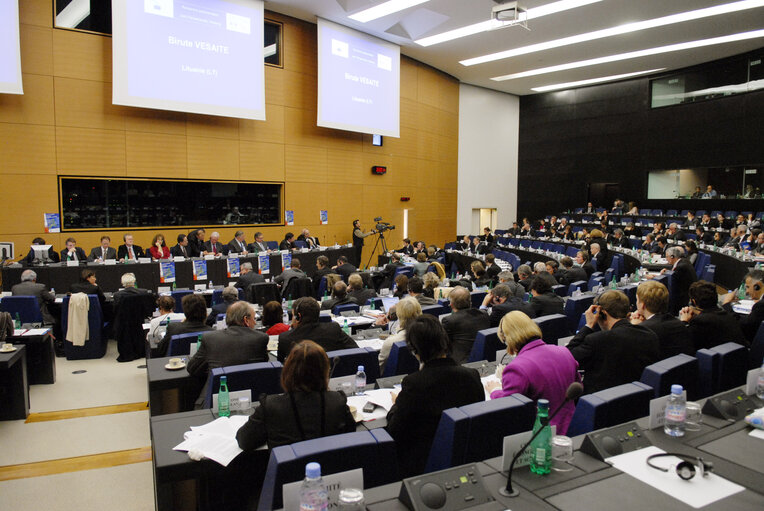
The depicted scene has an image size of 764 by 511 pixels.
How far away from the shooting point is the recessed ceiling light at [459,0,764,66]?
11805 millimetres

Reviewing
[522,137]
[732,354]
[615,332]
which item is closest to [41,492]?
[615,332]

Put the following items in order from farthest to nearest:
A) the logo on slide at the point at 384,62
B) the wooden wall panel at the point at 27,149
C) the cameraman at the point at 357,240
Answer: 1. the logo on slide at the point at 384,62
2. the cameraman at the point at 357,240
3. the wooden wall panel at the point at 27,149

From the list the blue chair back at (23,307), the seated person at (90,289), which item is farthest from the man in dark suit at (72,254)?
the blue chair back at (23,307)

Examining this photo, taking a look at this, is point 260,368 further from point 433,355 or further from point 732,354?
point 732,354

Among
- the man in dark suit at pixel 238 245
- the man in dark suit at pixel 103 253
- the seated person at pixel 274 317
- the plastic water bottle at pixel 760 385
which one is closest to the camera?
the plastic water bottle at pixel 760 385

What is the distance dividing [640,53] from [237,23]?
11471mm

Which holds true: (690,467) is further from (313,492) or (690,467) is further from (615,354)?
(615,354)

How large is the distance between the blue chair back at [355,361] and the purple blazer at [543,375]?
3.96 feet

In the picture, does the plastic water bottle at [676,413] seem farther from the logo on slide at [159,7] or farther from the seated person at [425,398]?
the logo on slide at [159,7]

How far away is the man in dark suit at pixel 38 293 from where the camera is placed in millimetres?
6910

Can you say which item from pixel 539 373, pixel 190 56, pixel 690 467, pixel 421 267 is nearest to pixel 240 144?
pixel 190 56

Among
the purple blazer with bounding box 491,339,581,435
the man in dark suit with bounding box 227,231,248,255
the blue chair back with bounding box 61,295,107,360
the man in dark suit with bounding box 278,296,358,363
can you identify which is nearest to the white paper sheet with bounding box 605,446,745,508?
the purple blazer with bounding box 491,339,581,435

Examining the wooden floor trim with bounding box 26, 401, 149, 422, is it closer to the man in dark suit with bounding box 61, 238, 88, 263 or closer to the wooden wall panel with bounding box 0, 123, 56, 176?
the man in dark suit with bounding box 61, 238, 88, 263

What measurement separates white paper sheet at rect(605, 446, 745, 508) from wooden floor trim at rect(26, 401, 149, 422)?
476cm
